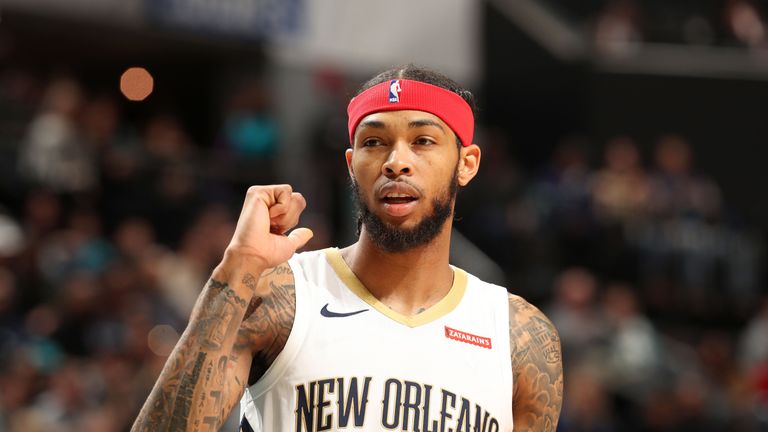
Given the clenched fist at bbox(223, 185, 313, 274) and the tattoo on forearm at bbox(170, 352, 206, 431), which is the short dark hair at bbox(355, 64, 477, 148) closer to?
the clenched fist at bbox(223, 185, 313, 274)

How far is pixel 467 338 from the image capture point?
13.7 feet

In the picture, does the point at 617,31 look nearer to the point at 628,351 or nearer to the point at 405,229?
the point at 628,351

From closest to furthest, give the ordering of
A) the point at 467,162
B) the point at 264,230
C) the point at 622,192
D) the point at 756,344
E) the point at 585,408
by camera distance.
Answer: the point at 264,230 → the point at 467,162 → the point at 585,408 → the point at 756,344 → the point at 622,192

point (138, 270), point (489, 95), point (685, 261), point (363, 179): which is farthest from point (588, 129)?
point (363, 179)

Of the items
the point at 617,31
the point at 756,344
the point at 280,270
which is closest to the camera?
the point at 280,270

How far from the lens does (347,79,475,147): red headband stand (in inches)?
163

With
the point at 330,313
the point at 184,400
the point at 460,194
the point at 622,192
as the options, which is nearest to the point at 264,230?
the point at 330,313

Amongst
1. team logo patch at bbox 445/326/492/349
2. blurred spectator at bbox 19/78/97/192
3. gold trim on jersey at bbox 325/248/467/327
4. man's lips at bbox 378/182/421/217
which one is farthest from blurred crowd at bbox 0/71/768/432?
man's lips at bbox 378/182/421/217

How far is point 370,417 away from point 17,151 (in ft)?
29.6

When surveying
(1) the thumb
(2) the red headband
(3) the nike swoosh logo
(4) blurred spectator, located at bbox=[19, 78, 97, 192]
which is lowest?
(3) the nike swoosh logo

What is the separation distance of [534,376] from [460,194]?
947cm

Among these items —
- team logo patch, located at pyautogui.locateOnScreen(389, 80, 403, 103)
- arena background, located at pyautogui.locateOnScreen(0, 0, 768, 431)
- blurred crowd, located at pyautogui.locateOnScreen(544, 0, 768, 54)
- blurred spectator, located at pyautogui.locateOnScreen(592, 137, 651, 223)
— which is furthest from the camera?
blurred crowd, located at pyautogui.locateOnScreen(544, 0, 768, 54)

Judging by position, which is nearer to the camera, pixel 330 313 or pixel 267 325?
pixel 267 325

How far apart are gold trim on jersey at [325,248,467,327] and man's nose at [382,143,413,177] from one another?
45cm
